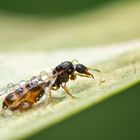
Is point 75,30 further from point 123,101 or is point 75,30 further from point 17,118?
point 17,118

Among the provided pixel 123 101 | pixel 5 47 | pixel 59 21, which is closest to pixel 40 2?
pixel 59 21

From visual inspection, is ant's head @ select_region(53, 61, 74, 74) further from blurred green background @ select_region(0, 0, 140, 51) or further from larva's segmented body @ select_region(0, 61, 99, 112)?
blurred green background @ select_region(0, 0, 140, 51)

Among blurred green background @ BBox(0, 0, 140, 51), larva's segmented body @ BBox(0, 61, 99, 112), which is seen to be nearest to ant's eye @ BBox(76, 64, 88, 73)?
larva's segmented body @ BBox(0, 61, 99, 112)

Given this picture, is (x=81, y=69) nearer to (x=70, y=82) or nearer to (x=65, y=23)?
(x=70, y=82)

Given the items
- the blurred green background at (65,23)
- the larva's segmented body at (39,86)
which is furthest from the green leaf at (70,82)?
the blurred green background at (65,23)

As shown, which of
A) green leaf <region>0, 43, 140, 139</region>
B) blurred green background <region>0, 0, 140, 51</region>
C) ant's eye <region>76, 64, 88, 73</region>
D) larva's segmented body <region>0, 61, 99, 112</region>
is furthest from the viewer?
blurred green background <region>0, 0, 140, 51</region>
